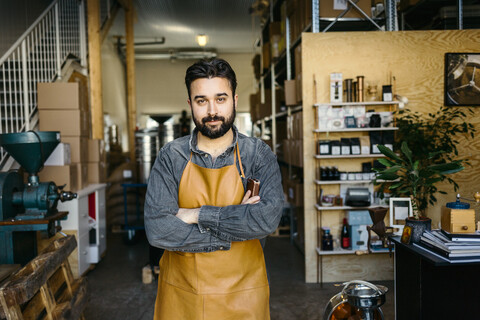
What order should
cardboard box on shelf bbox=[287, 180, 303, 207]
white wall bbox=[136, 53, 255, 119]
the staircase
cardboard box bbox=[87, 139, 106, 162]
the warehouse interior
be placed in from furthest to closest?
white wall bbox=[136, 53, 255, 119]
the staircase
cardboard box bbox=[87, 139, 106, 162]
cardboard box on shelf bbox=[287, 180, 303, 207]
the warehouse interior

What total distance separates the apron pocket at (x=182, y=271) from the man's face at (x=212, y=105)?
0.52 meters

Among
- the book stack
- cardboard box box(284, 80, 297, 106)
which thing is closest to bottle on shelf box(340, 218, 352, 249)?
cardboard box box(284, 80, 297, 106)

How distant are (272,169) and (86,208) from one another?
11.6 ft

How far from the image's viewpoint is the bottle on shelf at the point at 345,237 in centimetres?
429

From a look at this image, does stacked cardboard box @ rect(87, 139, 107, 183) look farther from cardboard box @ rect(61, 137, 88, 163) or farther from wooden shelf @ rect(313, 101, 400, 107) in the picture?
wooden shelf @ rect(313, 101, 400, 107)

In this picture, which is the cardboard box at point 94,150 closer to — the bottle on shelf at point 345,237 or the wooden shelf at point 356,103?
the wooden shelf at point 356,103

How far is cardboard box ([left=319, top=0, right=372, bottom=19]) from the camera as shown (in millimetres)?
4695

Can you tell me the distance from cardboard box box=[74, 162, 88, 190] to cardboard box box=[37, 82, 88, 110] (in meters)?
0.69

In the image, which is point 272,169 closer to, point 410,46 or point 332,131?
point 332,131

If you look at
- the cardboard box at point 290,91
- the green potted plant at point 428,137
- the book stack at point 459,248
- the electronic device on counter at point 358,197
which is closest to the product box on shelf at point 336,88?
the green potted plant at point 428,137

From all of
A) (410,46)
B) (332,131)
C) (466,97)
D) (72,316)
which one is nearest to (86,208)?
(72,316)

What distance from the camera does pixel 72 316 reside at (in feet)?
8.24

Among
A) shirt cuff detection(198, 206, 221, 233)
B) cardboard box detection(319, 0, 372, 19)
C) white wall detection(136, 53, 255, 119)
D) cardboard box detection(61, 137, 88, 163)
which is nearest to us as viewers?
shirt cuff detection(198, 206, 221, 233)

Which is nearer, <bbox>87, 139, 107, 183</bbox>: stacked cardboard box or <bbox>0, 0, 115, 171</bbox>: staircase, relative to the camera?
<bbox>87, 139, 107, 183</bbox>: stacked cardboard box
